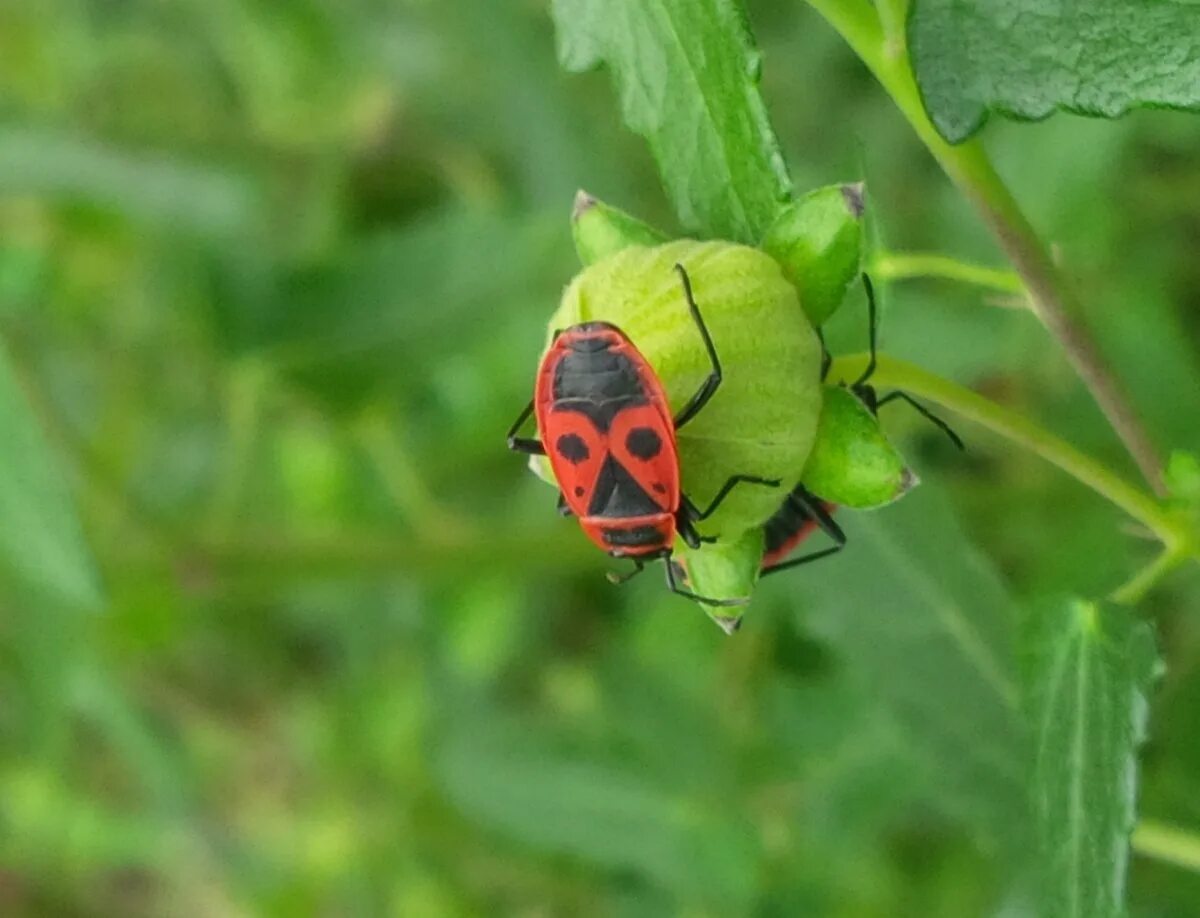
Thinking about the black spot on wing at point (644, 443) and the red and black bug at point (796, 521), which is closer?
the black spot on wing at point (644, 443)

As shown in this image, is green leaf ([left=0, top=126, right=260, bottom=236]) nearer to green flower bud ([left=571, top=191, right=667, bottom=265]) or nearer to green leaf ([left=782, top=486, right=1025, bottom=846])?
green leaf ([left=782, top=486, right=1025, bottom=846])

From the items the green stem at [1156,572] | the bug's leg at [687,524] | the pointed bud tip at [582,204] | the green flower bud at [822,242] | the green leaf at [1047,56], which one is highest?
the pointed bud tip at [582,204]

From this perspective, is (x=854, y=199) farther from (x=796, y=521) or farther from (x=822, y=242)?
(x=796, y=521)

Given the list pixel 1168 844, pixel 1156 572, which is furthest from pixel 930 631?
pixel 1156 572

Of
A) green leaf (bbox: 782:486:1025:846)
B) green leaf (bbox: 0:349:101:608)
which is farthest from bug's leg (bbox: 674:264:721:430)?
green leaf (bbox: 0:349:101:608)

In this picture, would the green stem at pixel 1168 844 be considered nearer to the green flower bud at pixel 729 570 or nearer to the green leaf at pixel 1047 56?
the green flower bud at pixel 729 570

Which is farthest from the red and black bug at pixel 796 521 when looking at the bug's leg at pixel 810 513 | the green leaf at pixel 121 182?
the green leaf at pixel 121 182
